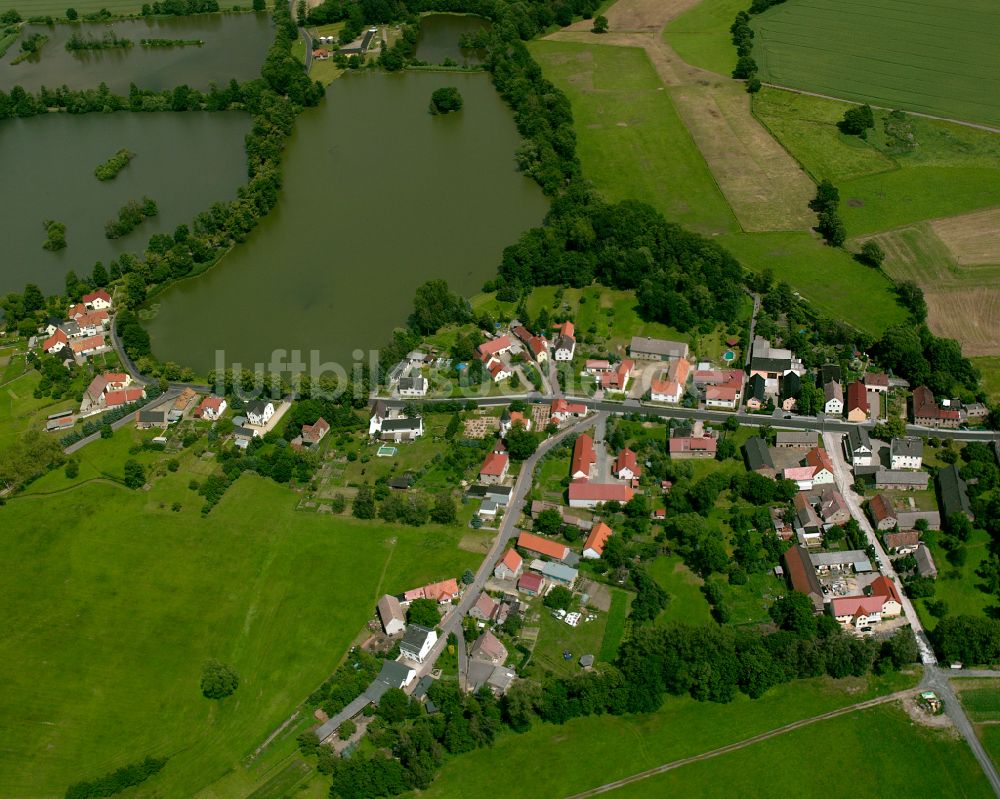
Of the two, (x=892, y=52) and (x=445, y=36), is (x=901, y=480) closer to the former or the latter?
(x=892, y=52)

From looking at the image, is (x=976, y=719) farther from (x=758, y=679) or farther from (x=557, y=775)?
(x=557, y=775)

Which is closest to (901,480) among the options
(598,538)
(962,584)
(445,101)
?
(962,584)

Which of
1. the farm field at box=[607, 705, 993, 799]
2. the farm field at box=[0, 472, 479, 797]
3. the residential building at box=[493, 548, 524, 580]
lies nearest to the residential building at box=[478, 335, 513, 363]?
the farm field at box=[0, 472, 479, 797]

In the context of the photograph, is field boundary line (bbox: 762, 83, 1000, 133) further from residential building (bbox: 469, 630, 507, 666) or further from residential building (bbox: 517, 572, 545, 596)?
residential building (bbox: 469, 630, 507, 666)

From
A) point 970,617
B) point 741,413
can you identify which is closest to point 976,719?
point 970,617

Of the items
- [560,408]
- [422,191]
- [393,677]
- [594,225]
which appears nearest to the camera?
[393,677]
